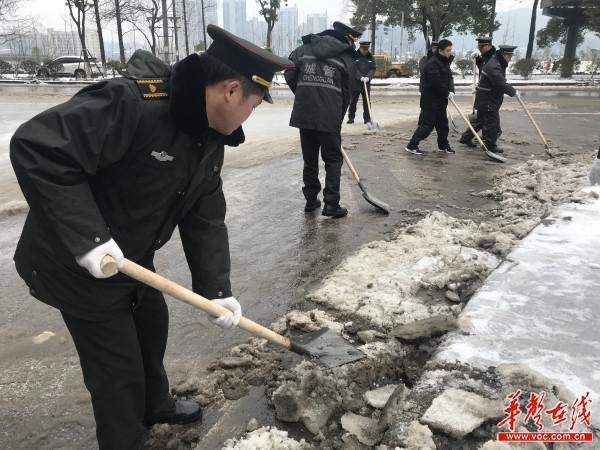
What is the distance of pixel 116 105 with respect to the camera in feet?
4.99

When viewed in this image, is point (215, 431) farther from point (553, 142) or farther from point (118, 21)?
point (118, 21)

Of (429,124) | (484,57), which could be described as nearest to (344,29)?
(429,124)

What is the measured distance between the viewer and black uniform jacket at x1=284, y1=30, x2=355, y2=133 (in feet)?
15.6

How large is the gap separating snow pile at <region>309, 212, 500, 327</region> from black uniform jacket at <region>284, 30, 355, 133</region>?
55.0 inches

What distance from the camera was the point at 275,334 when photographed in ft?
7.39

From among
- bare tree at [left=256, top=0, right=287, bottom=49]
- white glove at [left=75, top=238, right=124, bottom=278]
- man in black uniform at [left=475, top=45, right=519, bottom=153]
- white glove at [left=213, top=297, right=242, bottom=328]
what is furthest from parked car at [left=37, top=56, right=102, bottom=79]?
white glove at [left=75, top=238, right=124, bottom=278]

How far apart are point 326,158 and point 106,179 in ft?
11.8

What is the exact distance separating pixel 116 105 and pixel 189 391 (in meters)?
1.51

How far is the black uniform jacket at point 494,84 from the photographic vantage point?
7.98 meters

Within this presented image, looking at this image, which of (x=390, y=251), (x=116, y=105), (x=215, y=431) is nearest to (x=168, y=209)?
(x=116, y=105)

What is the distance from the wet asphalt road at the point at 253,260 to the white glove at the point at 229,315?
534 millimetres

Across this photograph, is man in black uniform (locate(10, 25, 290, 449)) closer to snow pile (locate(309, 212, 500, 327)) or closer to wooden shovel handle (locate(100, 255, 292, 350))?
wooden shovel handle (locate(100, 255, 292, 350))

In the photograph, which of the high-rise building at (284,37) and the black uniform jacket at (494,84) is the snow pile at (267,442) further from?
the high-rise building at (284,37)

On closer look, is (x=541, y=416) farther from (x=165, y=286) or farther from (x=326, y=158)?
(x=326, y=158)
